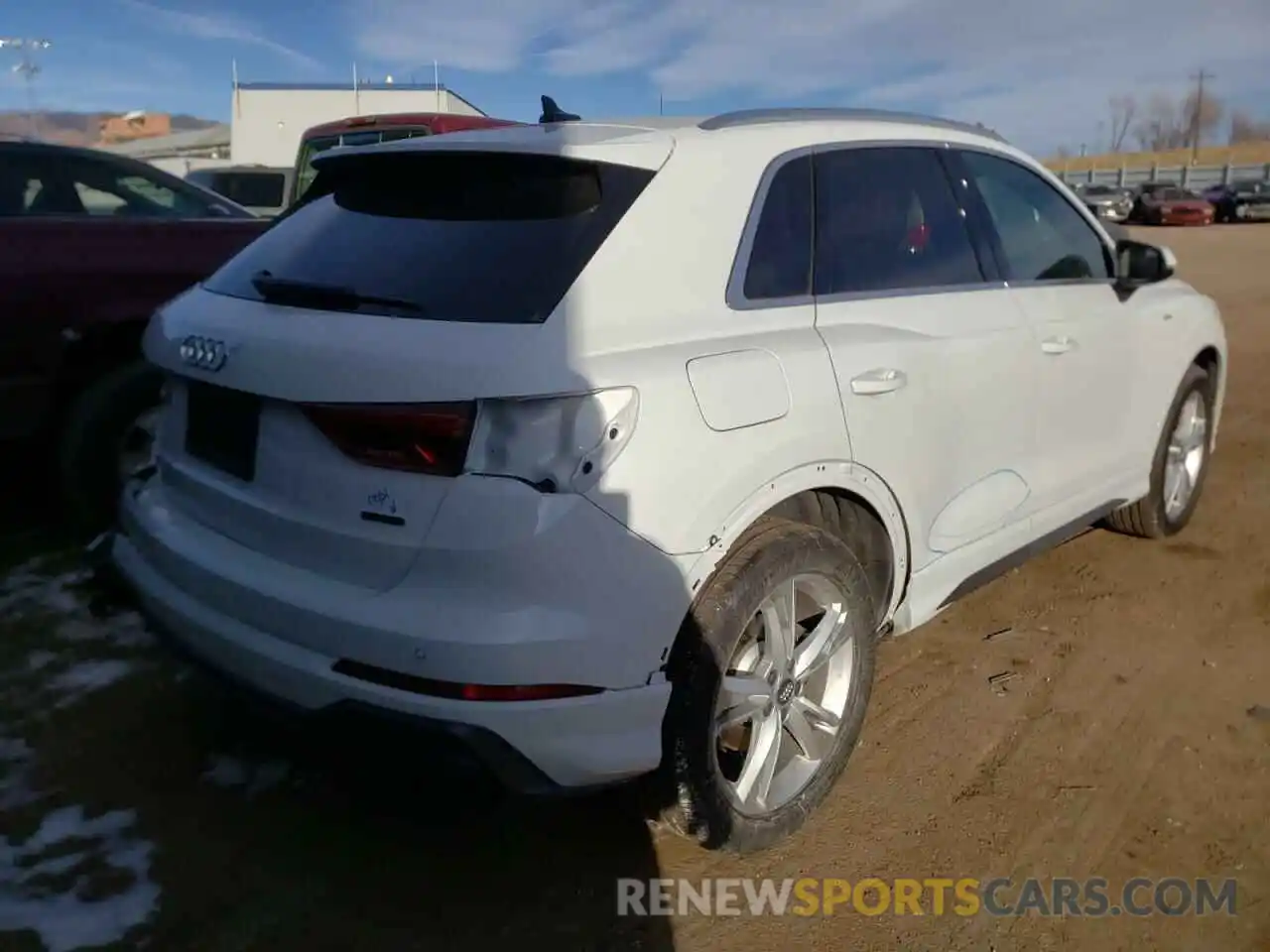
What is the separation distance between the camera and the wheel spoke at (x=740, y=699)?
262cm

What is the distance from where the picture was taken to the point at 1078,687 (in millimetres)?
3674

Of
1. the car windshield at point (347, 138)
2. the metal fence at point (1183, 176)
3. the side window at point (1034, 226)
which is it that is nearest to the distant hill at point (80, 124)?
the metal fence at point (1183, 176)

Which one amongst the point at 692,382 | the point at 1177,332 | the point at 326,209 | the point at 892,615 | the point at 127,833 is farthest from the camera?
the point at 1177,332

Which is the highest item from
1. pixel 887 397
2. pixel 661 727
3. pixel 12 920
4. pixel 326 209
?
pixel 326 209

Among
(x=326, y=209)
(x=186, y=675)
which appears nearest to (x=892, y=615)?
(x=326, y=209)

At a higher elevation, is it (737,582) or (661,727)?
(737,582)

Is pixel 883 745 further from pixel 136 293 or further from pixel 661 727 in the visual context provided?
pixel 136 293

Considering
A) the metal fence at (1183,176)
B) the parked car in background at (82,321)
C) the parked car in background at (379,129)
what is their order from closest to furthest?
the parked car in background at (82,321) < the parked car in background at (379,129) < the metal fence at (1183,176)

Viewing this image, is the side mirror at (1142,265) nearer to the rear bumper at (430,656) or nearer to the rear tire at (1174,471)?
the rear tire at (1174,471)

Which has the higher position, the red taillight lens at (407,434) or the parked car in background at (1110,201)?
the parked car in background at (1110,201)

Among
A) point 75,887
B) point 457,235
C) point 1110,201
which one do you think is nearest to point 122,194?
point 457,235

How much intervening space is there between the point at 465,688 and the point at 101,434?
10.0 feet

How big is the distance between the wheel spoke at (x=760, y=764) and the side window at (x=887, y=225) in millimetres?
1153

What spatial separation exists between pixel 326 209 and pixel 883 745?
87.9 inches
